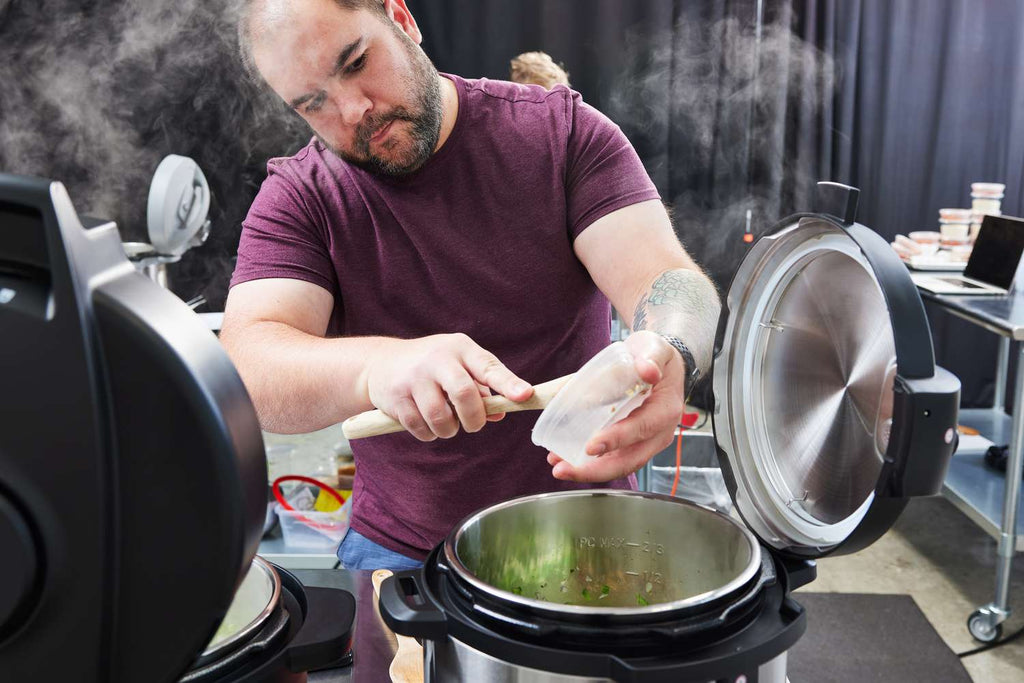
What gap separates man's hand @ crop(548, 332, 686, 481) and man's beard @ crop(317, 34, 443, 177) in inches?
21.7

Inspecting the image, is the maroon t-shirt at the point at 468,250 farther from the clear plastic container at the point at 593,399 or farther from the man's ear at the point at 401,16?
the clear plastic container at the point at 593,399

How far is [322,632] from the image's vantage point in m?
0.64

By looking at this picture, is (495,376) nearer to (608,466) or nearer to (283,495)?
(608,466)

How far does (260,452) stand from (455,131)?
41.6 inches

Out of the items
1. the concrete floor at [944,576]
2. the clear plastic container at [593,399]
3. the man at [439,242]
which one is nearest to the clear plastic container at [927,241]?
the concrete floor at [944,576]

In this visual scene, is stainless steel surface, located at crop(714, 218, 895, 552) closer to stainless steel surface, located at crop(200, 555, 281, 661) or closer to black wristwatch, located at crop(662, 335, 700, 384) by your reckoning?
black wristwatch, located at crop(662, 335, 700, 384)

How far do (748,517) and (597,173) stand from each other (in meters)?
0.67

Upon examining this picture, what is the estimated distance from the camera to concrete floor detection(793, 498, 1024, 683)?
2.68 m

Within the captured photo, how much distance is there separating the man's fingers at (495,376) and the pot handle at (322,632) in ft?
0.75

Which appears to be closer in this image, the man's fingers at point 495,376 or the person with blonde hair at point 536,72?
the man's fingers at point 495,376

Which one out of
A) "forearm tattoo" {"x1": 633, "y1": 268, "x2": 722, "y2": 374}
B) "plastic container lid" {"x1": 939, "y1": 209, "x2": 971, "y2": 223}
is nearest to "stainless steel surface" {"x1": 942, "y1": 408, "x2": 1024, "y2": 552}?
"plastic container lid" {"x1": 939, "y1": 209, "x2": 971, "y2": 223}

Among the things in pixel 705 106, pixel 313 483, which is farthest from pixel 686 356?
pixel 705 106

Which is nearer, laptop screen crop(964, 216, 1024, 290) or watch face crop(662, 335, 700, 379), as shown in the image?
watch face crop(662, 335, 700, 379)

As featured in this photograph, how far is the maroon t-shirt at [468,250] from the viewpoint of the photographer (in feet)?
4.53
